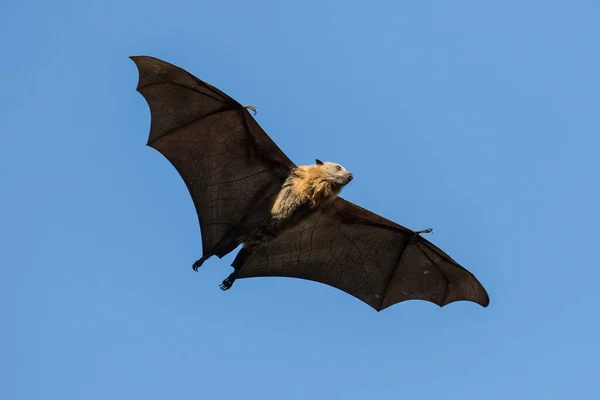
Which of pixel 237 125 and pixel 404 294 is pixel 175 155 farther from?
pixel 404 294

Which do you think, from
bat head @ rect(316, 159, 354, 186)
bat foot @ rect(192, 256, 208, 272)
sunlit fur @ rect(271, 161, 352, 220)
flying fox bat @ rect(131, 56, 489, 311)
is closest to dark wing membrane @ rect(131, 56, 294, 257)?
flying fox bat @ rect(131, 56, 489, 311)

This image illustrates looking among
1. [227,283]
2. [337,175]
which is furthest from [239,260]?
[337,175]

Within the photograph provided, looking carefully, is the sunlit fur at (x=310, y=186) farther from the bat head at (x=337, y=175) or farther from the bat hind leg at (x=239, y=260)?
the bat hind leg at (x=239, y=260)

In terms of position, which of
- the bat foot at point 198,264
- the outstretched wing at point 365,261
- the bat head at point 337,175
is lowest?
the bat foot at point 198,264

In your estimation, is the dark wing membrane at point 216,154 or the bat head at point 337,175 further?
the dark wing membrane at point 216,154

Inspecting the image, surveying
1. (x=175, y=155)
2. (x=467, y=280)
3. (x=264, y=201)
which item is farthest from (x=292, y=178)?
(x=467, y=280)

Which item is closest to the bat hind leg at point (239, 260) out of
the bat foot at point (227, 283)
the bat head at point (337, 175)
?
the bat foot at point (227, 283)
